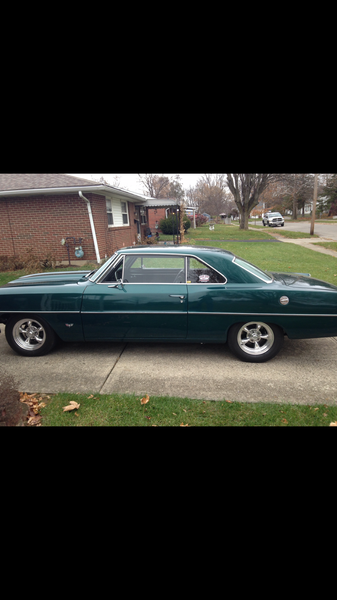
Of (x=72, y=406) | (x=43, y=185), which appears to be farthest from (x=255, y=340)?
(x=43, y=185)

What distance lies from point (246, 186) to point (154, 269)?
2726cm

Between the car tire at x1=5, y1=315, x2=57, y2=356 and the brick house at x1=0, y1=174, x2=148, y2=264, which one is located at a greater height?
the brick house at x1=0, y1=174, x2=148, y2=264

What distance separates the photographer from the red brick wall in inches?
423

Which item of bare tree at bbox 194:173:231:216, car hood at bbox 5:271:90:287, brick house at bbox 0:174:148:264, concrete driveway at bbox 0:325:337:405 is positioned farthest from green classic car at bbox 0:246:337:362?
bare tree at bbox 194:173:231:216

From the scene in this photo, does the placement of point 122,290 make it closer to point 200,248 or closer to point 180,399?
point 200,248

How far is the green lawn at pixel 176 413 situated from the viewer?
2.76m

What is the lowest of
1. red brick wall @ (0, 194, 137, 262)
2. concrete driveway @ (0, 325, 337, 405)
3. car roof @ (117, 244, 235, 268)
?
concrete driveway @ (0, 325, 337, 405)

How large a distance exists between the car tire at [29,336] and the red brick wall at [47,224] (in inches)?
271

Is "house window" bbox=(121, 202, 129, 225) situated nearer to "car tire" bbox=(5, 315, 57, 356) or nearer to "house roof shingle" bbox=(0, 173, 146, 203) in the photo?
"house roof shingle" bbox=(0, 173, 146, 203)

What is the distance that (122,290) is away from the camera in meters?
4.03

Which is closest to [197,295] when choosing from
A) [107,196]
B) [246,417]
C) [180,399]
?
[180,399]

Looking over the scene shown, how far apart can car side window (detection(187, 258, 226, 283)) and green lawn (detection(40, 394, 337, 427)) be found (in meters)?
1.54

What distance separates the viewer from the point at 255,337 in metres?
4.04

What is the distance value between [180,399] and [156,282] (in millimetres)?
1594
